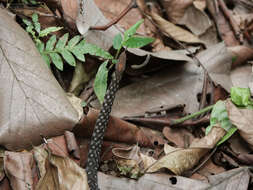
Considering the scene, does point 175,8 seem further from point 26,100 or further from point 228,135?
point 26,100

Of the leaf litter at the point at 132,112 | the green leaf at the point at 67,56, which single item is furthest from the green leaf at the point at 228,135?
the green leaf at the point at 67,56

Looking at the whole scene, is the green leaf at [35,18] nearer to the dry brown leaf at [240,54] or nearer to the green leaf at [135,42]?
the green leaf at [135,42]

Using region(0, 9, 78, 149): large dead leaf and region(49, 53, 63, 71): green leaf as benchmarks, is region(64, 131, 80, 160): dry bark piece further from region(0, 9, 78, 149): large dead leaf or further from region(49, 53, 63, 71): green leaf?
region(49, 53, 63, 71): green leaf

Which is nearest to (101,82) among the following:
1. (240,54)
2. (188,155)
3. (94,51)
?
(94,51)

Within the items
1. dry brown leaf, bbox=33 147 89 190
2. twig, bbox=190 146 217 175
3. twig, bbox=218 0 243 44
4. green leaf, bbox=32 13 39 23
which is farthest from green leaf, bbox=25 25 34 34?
twig, bbox=218 0 243 44

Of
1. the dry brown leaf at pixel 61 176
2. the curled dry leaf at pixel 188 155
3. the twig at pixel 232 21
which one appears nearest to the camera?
the dry brown leaf at pixel 61 176

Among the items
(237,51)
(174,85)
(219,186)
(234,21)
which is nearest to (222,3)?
(234,21)

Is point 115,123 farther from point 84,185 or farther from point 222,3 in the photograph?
point 222,3
